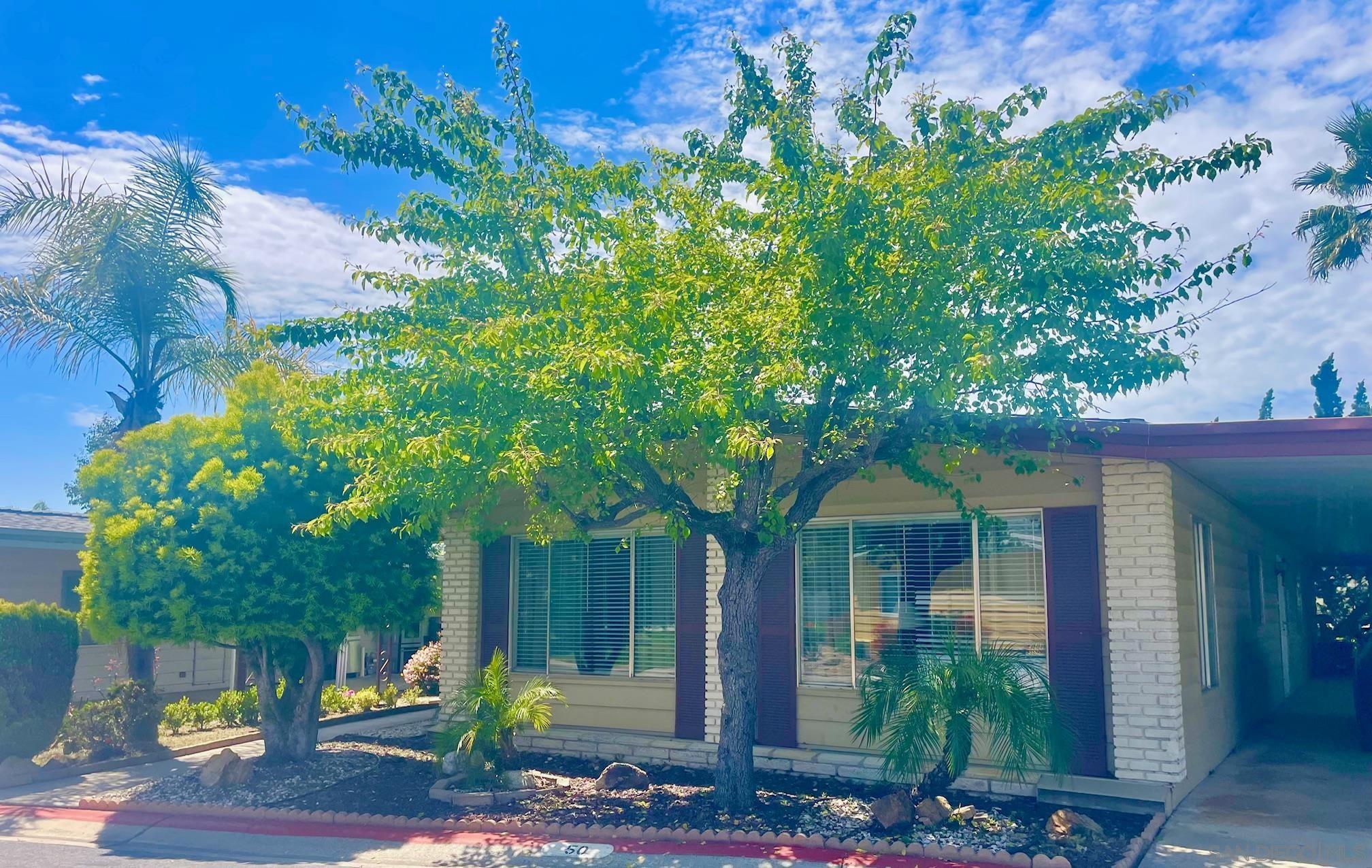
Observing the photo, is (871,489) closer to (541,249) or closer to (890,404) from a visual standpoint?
(890,404)

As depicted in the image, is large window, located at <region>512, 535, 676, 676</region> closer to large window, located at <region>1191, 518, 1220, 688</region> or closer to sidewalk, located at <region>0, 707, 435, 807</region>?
sidewalk, located at <region>0, 707, 435, 807</region>

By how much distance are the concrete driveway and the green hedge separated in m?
12.1

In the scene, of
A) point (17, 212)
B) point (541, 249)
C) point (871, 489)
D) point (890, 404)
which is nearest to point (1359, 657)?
point (871, 489)

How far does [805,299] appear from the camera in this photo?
7.93 meters

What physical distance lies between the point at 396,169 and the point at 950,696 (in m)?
7.38

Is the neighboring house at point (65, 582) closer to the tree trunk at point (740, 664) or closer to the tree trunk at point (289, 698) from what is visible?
the tree trunk at point (289, 698)

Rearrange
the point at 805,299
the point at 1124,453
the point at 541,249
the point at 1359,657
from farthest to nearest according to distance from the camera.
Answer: the point at 1359,657, the point at 541,249, the point at 1124,453, the point at 805,299

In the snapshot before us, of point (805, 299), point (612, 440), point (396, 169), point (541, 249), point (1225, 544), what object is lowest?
point (1225, 544)

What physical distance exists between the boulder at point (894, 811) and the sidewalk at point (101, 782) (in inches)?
322

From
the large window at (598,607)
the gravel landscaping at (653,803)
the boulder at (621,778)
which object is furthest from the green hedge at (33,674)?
the boulder at (621,778)

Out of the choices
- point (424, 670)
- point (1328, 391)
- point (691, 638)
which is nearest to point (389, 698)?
point (424, 670)

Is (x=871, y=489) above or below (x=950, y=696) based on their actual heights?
above

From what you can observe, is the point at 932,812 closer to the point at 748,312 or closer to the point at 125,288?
the point at 748,312

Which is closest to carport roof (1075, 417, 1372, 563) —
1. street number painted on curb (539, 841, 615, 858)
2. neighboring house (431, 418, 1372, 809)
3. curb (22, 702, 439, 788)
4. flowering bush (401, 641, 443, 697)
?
neighboring house (431, 418, 1372, 809)
